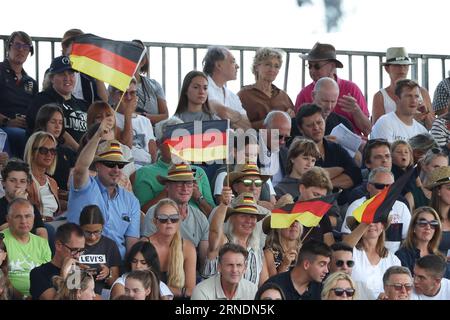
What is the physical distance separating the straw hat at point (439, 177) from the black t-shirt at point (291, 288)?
2581 millimetres

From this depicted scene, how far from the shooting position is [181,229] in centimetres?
1834

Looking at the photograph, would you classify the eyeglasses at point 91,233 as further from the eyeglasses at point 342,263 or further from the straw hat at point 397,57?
the straw hat at point 397,57

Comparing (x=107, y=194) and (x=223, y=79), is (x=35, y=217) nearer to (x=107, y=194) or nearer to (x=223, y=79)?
(x=107, y=194)

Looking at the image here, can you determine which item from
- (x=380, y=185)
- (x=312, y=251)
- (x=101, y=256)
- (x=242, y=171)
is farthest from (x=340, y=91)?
(x=101, y=256)

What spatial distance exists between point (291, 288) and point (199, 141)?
2121 millimetres

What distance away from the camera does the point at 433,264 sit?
18406 mm

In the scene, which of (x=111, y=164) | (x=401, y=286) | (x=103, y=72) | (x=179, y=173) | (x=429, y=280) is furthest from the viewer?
(x=103, y=72)

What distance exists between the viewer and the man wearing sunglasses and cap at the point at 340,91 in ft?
71.7

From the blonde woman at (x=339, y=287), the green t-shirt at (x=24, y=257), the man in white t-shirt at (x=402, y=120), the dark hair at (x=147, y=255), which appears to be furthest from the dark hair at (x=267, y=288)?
the man in white t-shirt at (x=402, y=120)

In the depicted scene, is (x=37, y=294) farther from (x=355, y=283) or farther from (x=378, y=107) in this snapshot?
(x=378, y=107)

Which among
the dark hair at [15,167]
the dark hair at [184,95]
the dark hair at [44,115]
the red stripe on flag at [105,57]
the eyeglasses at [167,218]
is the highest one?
the red stripe on flag at [105,57]

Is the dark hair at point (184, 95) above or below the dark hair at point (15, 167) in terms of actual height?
above

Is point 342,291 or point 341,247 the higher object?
point 341,247

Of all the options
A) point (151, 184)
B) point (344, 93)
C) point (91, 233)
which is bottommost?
point (91, 233)
